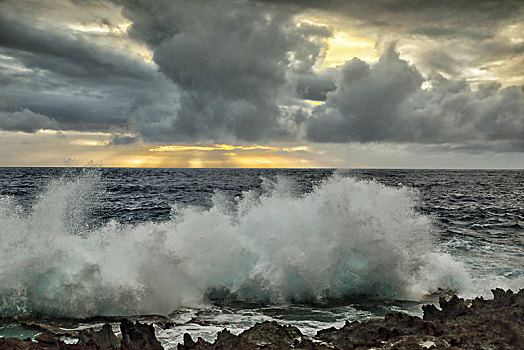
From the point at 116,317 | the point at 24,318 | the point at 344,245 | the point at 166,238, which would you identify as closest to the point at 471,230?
the point at 344,245

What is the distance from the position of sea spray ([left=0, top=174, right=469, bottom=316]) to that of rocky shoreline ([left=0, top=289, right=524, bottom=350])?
308cm

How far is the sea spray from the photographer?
8016 millimetres

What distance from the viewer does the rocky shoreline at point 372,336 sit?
15.5ft

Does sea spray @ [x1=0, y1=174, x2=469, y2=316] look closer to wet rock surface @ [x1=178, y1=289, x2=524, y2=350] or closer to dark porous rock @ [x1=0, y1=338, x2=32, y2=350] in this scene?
dark porous rock @ [x1=0, y1=338, x2=32, y2=350]

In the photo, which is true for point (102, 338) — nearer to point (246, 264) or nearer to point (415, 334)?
point (415, 334)

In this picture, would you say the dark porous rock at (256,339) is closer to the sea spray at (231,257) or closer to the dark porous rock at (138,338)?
the dark porous rock at (138,338)

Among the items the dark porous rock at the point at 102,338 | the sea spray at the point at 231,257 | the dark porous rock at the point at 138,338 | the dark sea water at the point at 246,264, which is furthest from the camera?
the sea spray at the point at 231,257

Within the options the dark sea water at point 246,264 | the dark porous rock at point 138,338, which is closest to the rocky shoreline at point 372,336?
the dark porous rock at point 138,338

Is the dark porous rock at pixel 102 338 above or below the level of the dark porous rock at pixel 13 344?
below

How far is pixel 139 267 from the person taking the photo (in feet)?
28.8

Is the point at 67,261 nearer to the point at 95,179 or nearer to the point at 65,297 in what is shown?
the point at 65,297

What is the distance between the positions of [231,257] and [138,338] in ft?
17.4

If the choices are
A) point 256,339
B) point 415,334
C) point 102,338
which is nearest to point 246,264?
point 256,339

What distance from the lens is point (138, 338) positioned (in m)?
4.86
